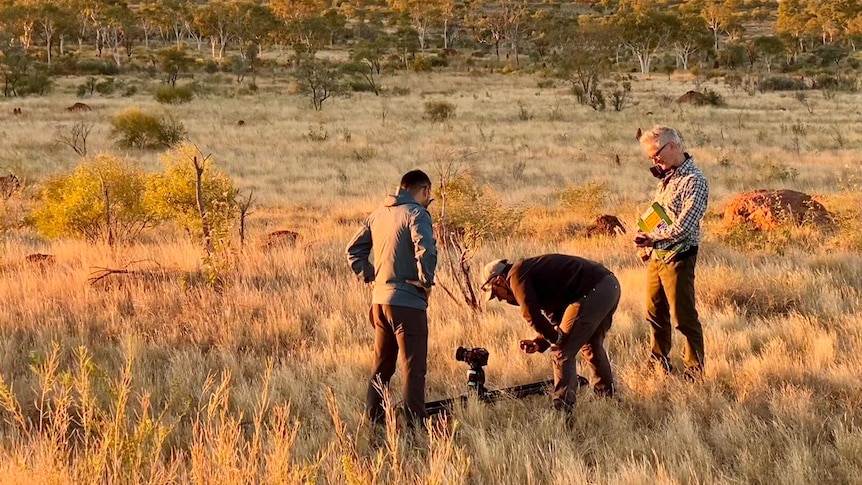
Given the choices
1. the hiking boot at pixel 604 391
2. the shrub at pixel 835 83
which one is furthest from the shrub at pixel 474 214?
the shrub at pixel 835 83

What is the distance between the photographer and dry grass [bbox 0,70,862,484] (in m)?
3.41

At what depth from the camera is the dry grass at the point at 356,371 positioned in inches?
134

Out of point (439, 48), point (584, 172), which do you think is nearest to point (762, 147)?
point (584, 172)

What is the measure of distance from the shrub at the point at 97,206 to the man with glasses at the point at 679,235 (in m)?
7.61

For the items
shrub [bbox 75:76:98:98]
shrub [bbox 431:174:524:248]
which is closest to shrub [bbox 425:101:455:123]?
shrub [bbox 431:174:524:248]

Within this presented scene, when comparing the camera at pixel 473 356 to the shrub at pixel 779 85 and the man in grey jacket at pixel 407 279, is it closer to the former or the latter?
the man in grey jacket at pixel 407 279

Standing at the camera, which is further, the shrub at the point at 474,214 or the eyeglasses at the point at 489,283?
the shrub at the point at 474,214

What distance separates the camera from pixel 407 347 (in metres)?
→ 4.17

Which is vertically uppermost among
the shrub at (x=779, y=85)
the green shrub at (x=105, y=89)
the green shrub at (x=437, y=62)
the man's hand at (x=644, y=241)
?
the green shrub at (x=437, y=62)

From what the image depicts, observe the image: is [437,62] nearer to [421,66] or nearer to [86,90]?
[421,66]

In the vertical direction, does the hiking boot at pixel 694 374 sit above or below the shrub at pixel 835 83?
below

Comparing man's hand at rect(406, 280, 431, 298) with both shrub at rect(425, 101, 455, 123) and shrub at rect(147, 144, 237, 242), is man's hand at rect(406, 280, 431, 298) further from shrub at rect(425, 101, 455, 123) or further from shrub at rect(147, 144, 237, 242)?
shrub at rect(425, 101, 455, 123)

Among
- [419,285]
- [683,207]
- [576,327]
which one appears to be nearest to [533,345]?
[576,327]

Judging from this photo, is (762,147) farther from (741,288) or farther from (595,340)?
(595,340)
